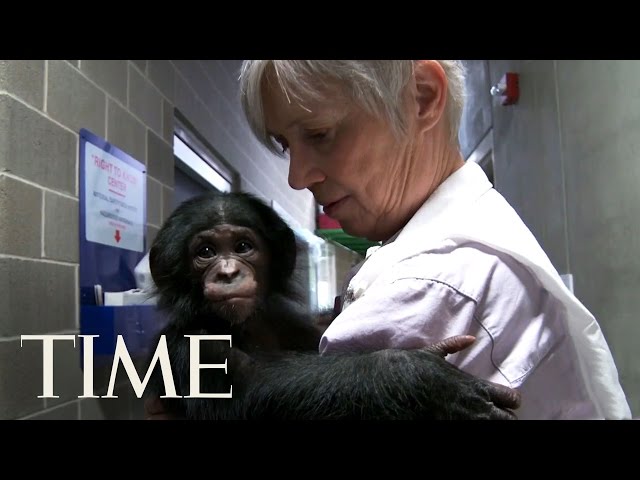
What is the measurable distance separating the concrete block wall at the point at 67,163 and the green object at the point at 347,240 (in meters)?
0.03

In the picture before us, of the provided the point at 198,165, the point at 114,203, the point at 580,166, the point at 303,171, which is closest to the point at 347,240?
the point at 303,171

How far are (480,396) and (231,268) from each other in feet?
1.41

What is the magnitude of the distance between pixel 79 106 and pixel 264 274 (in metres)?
0.46

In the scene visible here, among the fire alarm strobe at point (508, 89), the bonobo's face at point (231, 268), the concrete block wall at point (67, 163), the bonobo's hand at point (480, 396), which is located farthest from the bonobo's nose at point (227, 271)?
the fire alarm strobe at point (508, 89)

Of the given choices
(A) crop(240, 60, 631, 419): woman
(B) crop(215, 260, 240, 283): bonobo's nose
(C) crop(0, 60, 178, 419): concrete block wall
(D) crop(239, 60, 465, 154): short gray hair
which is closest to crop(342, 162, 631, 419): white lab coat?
(A) crop(240, 60, 631, 419): woman

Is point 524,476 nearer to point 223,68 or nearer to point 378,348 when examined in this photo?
point 378,348

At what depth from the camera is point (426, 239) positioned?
724 mm

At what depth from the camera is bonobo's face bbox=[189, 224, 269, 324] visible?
2.90 feet

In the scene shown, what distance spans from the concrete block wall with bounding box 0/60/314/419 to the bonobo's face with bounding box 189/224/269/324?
10cm

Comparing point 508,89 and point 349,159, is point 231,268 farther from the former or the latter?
point 508,89

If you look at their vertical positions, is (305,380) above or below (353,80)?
below

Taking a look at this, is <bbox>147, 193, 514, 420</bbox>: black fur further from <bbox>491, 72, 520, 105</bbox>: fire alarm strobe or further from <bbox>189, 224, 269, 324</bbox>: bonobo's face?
<bbox>491, 72, 520, 105</bbox>: fire alarm strobe
